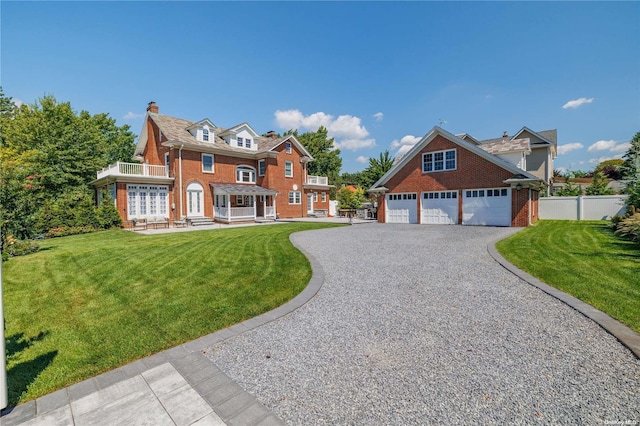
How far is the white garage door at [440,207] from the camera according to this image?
61.7ft

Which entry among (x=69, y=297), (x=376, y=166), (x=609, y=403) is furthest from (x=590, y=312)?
(x=376, y=166)

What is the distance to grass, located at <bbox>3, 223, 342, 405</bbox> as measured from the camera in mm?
3400

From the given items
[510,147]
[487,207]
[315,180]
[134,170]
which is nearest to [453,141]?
[487,207]

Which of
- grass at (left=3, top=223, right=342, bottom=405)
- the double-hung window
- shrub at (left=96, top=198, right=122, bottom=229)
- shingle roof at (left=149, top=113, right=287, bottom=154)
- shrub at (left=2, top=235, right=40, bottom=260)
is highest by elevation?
shingle roof at (left=149, top=113, right=287, bottom=154)

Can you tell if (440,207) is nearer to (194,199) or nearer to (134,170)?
(194,199)

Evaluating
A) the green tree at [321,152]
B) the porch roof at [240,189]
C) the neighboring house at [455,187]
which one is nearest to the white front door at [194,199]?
the porch roof at [240,189]

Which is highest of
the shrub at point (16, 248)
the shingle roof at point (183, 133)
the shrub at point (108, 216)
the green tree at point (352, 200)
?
the shingle roof at point (183, 133)

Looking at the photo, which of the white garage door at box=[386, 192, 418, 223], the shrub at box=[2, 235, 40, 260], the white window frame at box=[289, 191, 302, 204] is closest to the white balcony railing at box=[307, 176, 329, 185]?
the white window frame at box=[289, 191, 302, 204]

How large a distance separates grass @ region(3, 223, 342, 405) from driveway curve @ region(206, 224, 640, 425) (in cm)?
106

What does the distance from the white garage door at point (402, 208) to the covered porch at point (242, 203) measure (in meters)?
10.5

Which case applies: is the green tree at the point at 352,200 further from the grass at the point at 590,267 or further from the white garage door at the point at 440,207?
the grass at the point at 590,267

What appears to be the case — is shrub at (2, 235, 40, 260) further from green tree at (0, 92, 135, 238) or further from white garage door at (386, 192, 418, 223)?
white garage door at (386, 192, 418, 223)

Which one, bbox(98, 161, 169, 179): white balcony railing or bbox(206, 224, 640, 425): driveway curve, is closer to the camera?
bbox(206, 224, 640, 425): driveway curve

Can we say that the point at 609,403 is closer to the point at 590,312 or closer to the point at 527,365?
the point at 527,365
